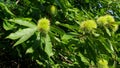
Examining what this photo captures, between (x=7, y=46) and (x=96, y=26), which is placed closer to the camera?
(x=96, y=26)

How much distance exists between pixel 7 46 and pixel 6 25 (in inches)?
13.3

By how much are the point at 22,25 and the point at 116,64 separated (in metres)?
0.58

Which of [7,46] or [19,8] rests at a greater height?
[19,8]

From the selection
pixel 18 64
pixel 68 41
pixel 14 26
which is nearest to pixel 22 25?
pixel 14 26

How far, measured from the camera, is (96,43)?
1.48m

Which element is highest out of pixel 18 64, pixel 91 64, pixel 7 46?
pixel 91 64

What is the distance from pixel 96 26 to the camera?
4.89 feet

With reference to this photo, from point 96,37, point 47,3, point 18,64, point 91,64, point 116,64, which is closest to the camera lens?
point 96,37

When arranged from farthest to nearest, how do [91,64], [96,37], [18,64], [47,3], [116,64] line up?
1. [18,64]
2. [47,3]
3. [116,64]
4. [91,64]
5. [96,37]

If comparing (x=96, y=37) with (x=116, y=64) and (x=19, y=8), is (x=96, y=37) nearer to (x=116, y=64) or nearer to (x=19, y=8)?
(x=116, y=64)

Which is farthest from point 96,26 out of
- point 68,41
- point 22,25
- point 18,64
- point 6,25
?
point 18,64

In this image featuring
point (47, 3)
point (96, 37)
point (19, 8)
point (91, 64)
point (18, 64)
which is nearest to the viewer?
point (96, 37)

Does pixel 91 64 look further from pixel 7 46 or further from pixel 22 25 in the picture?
pixel 7 46

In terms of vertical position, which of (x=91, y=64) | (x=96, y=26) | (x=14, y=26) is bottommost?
(x=91, y=64)
